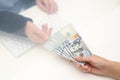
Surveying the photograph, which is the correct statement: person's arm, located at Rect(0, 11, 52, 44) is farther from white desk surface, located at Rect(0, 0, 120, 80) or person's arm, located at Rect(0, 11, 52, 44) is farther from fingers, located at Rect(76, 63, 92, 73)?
fingers, located at Rect(76, 63, 92, 73)

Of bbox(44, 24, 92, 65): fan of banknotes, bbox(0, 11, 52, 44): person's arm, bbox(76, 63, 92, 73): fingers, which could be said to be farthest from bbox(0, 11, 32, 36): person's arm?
bbox(76, 63, 92, 73): fingers

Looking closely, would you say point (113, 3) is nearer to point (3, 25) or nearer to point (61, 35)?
point (61, 35)

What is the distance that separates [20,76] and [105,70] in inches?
11.1

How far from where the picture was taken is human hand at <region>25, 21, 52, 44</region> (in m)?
0.77

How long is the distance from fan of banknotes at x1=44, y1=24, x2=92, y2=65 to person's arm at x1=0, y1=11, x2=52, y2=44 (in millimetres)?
38

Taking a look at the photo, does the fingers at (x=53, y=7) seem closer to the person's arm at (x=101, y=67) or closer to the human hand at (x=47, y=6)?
the human hand at (x=47, y=6)

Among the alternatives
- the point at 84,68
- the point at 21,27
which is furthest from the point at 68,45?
the point at 21,27

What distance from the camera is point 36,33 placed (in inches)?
30.5

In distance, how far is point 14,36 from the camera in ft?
2.64

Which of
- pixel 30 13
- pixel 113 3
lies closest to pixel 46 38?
pixel 30 13

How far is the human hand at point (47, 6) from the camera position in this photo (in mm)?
892

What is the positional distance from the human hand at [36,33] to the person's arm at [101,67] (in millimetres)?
158

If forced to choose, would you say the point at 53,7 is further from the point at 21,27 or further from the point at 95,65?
the point at 95,65

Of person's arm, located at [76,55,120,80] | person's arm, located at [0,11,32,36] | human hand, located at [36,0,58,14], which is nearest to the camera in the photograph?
person's arm, located at [76,55,120,80]
